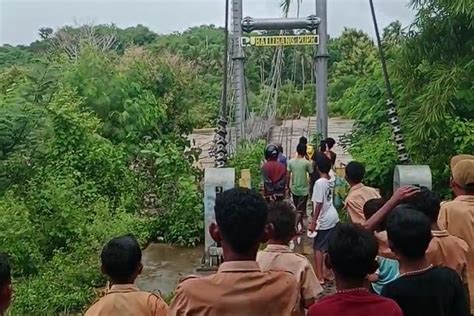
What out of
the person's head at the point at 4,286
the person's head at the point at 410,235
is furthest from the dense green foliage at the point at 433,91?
the person's head at the point at 4,286

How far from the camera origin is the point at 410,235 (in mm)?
2895

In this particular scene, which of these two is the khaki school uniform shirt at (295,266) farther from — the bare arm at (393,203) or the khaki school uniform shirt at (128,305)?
the khaki school uniform shirt at (128,305)

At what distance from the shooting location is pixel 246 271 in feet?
7.88

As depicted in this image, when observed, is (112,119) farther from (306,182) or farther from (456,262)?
(456,262)

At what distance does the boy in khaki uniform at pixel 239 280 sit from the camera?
235 cm

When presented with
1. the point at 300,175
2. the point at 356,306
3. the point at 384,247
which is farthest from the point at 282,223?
the point at 300,175

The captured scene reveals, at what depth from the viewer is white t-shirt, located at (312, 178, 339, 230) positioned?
630cm

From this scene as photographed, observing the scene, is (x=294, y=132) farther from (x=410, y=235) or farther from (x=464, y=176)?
(x=410, y=235)

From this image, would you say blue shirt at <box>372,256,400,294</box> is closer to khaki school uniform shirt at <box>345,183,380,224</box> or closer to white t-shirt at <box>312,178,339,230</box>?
khaki school uniform shirt at <box>345,183,380,224</box>

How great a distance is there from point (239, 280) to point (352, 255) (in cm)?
44

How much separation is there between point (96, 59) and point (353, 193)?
988cm

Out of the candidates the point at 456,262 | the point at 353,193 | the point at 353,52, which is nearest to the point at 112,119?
the point at 353,193

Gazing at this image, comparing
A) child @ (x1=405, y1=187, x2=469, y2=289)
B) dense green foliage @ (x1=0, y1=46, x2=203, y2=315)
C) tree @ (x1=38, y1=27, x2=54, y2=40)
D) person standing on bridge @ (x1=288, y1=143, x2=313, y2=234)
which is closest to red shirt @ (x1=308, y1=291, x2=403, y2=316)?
child @ (x1=405, y1=187, x2=469, y2=289)

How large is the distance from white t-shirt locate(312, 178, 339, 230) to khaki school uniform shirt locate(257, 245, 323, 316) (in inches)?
104
